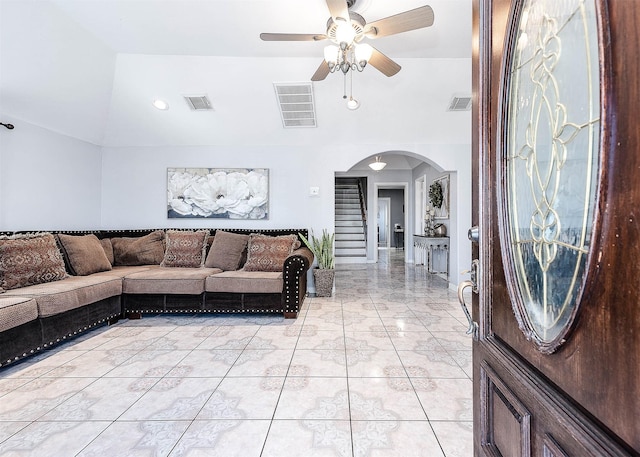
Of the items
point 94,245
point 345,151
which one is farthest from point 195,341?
point 345,151

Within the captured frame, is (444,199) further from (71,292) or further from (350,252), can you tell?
(71,292)

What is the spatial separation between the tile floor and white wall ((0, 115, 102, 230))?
1665 mm

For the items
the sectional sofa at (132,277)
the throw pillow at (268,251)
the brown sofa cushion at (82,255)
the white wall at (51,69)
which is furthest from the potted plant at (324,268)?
the white wall at (51,69)

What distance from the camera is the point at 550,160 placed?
1.93 ft

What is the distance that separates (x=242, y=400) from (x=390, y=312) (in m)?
2.21

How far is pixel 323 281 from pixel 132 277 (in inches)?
91.8

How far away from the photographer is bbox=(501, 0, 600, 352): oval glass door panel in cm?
49

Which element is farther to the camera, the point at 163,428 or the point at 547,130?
the point at 163,428

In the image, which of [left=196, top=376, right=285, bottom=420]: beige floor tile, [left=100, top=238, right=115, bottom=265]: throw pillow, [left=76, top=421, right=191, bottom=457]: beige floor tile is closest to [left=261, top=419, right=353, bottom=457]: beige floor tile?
[left=196, top=376, right=285, bottom=420]: beige floor tile

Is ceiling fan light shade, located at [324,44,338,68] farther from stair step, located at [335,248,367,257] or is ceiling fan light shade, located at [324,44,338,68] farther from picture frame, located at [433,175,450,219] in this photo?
stair step, located at [335,248,367,257]

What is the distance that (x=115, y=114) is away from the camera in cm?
405

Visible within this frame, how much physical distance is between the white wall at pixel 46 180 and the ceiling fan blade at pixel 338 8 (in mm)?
3579

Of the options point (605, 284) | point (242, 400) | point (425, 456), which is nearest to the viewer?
point (605, 284)

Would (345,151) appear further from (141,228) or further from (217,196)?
(141,228)
